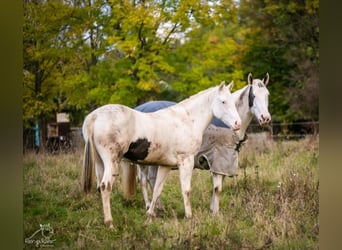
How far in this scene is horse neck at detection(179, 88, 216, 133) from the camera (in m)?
4.08

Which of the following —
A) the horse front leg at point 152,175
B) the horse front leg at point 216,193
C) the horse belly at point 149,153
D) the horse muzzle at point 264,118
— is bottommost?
the horse front leg at point 216,193

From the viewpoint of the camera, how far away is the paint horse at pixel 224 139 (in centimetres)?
407

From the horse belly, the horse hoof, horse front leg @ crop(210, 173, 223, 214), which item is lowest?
the horse hoof

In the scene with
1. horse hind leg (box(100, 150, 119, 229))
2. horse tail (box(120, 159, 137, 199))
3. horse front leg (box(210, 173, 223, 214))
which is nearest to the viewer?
horse hind leg (box(100, 150, 119, 229))

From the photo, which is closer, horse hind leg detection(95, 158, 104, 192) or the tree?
horse hind leg detection(95, 158, 104, 192)

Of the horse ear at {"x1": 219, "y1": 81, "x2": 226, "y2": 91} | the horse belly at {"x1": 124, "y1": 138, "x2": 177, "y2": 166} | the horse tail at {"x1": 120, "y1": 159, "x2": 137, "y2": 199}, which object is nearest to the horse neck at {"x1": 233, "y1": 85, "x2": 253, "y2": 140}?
the horse ear at {"x1": 219, "y1": 81, "x2": 226, "y2": 91}

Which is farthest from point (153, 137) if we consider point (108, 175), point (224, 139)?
point (224, 139)

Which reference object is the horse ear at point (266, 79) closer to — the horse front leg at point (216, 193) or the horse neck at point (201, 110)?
the horse neck at point (201, 110)

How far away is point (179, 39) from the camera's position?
13.6 feet

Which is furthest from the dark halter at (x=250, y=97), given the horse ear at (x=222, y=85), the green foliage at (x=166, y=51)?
the horse ear at (x=222, y=85)

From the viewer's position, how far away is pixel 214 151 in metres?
4.11

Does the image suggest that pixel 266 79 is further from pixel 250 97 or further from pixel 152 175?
pixel 152 175

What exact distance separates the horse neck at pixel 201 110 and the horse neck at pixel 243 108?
0.61 feet

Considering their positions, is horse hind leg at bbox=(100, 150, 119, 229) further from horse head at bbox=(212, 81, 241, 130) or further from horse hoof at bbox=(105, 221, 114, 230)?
horse head at bbox=(212, 81, 241, 130)
